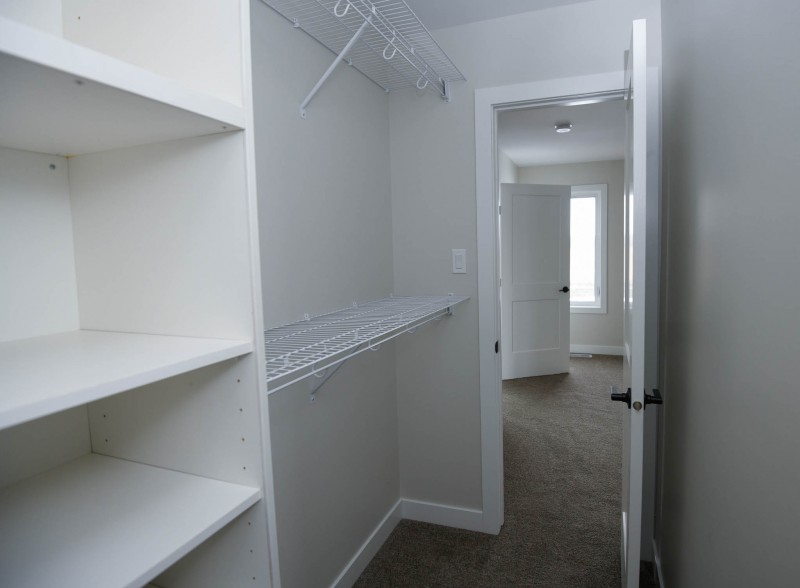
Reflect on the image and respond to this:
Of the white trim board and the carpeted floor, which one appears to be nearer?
the carpeted floor

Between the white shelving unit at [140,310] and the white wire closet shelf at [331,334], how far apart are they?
0.52 ft

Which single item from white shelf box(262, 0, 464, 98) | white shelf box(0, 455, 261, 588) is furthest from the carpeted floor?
white shelf box(262, 0, 464, 98)

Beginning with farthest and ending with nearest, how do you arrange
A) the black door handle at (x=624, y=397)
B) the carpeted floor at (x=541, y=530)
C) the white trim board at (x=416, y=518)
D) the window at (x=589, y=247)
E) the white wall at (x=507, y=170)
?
the window at (x=589, y=247) < the white wall at (x=507, y=170) < the white trim board at (x=416, y=518) < the carpeted floor at (x=541, y=530) < the black door handle at (x=624, y=397)

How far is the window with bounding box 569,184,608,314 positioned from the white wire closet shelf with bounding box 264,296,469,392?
463 cm

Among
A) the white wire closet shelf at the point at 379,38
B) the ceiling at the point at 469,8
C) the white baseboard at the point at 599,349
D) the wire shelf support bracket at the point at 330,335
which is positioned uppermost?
the ceiling at the point at 469,8

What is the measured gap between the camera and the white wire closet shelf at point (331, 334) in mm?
1019

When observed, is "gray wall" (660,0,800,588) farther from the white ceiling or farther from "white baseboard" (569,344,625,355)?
"white baseboard" (569,344,625,355)

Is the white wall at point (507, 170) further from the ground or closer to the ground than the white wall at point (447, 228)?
A: further from the ground

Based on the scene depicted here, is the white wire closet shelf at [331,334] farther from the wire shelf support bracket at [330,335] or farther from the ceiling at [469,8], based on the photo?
the ceiling at [469,8]

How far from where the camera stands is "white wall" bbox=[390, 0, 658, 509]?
7.06 feet

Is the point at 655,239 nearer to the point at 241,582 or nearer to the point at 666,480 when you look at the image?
the point at 666,480

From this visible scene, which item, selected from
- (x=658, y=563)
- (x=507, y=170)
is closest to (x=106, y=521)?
(x=658, y=563)

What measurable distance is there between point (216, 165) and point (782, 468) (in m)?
1.05

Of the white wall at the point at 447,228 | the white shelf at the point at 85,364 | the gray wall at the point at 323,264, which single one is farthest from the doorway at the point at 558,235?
the white shelf at the point at 85,364
